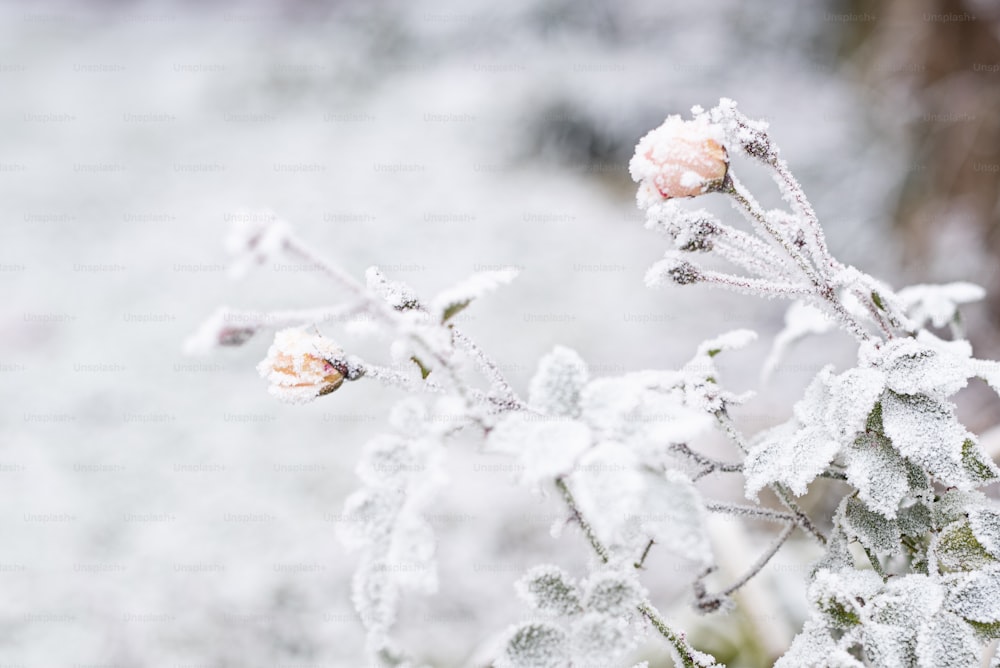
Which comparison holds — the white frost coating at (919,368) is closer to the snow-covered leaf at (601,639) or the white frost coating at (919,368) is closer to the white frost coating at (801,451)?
the white frost coating at (801,451)

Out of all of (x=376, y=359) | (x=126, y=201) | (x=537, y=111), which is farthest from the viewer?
(x=126, y=201)

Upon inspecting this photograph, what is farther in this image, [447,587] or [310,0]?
[310,0]

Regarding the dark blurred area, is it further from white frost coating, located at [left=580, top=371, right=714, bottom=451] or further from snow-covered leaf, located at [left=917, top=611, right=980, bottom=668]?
white frost coating, located at [left=580, top=371, right=714, bottom=451]

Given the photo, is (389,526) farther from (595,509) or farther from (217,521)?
(217,521)

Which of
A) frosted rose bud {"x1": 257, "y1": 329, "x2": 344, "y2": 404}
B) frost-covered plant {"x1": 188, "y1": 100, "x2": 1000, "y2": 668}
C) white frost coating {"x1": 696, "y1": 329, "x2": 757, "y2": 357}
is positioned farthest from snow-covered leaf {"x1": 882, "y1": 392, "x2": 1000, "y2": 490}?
frosted rose bud {"x1": 257, "y1": 329, "x2": 344, "y2": 404}

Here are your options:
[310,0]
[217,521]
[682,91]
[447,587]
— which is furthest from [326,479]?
[310,0]

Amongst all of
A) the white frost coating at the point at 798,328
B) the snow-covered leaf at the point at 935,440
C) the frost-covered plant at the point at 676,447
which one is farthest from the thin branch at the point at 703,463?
the white frost coating at the point at 798,328

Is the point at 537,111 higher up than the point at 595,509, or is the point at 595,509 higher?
the point at 595,509

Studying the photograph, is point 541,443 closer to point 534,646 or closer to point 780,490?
point 534,646
